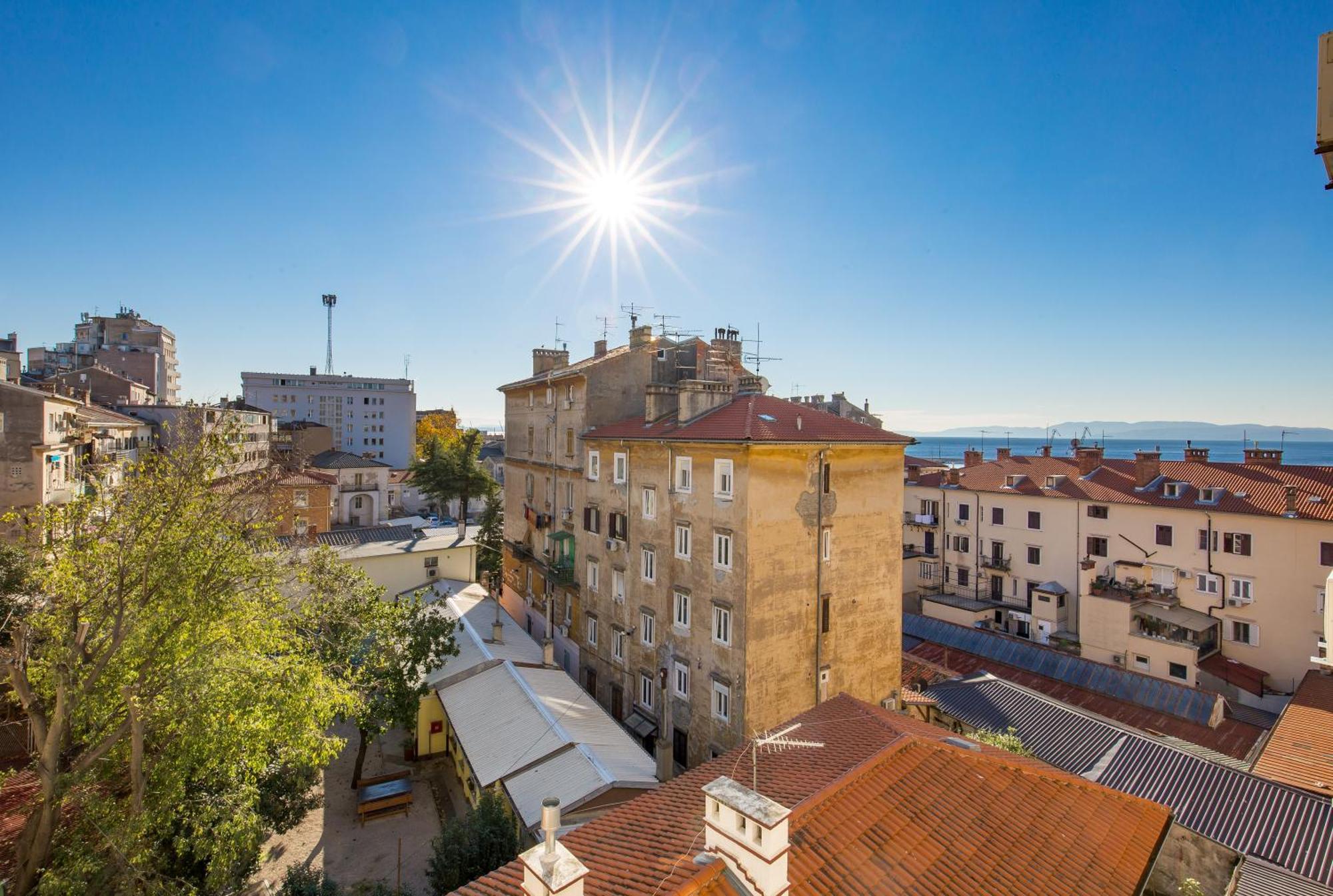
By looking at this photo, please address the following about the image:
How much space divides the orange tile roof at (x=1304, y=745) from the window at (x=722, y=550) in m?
15.9

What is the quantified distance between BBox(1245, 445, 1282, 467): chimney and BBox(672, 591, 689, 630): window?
120 feet

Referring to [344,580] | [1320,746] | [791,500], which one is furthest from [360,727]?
[1320,746]

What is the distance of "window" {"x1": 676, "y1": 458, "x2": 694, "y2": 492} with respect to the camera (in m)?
22.5

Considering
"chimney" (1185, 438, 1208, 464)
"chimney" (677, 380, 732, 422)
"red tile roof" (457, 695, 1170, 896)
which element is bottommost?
"red tile roof" (457, 695, 1170, 896)

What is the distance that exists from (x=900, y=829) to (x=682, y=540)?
14.1m

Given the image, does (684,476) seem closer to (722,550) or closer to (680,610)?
(722,550)

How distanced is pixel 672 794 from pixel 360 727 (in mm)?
12398

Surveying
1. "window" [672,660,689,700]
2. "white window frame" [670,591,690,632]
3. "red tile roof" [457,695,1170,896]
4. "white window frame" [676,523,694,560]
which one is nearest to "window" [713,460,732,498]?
"white window frame" [676,523,694,560]

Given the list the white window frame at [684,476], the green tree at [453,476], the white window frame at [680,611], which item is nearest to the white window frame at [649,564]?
the white window frame at [680,611]

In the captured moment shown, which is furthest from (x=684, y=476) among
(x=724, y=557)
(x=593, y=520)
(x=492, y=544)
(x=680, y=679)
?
(x=492, y=544)

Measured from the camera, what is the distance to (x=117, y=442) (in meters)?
39.2

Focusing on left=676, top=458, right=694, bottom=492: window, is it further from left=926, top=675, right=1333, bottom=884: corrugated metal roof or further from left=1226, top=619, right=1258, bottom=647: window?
left=1226, top=619, right=1258, bottom=647: window

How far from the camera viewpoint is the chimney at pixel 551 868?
6738mm

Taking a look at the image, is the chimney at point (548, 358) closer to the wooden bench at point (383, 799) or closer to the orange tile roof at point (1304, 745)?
the wooden bench at point (383, 799)
